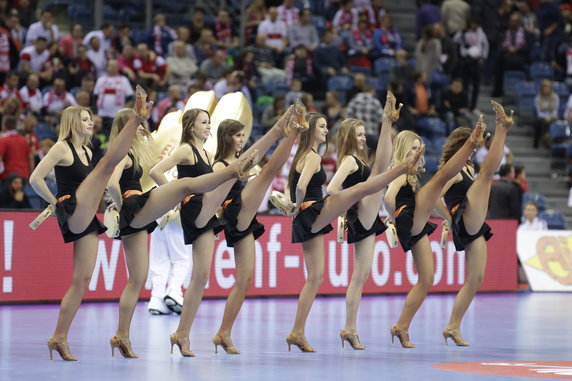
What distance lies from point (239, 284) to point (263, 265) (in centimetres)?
658

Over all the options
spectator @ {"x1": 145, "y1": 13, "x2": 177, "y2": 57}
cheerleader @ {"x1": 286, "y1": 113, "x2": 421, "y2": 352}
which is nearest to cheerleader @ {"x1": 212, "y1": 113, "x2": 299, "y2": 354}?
cheerleader @ {"x1": 286, "y1": 113, "x2": 421, "y2": 352}

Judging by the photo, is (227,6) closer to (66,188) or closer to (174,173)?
(174,173)

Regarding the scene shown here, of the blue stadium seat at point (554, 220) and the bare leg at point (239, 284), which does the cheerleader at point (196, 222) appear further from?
the blue stadium seat at point (554, 220)

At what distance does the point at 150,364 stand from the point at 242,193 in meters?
1.83

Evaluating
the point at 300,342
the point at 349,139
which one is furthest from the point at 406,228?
the point at 300,342

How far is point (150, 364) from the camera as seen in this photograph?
8.62m

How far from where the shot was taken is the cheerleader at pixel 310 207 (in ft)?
31.6

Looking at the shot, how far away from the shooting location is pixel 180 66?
66.5 feet

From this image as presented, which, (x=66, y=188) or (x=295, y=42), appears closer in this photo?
(x=66, y=188)

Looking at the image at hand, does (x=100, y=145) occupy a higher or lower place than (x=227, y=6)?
lower

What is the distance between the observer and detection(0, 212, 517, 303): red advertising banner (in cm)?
1430

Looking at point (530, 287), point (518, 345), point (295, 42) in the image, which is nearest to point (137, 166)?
point (518, 345)

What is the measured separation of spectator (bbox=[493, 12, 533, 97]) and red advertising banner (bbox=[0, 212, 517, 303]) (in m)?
6.95

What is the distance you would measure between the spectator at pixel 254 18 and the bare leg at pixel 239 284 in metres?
12.9
